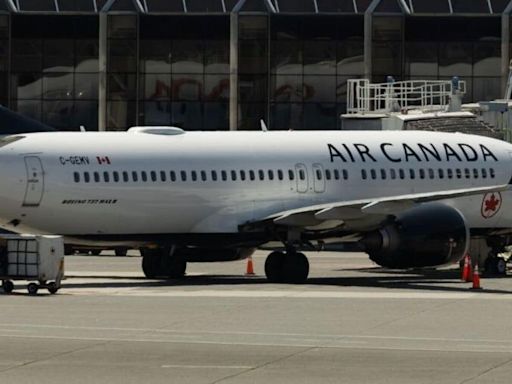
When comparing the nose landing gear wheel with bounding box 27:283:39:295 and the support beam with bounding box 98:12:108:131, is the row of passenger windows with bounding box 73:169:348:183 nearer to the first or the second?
the nose landing gear wheel with bounding box 27:283:39:295

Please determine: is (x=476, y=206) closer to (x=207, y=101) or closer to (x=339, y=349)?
(x=339, y=349)

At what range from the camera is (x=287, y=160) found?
4472 centimetres

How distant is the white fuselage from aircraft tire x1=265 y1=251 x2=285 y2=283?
4.71 ft

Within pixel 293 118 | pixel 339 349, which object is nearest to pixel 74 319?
pixel 339 349

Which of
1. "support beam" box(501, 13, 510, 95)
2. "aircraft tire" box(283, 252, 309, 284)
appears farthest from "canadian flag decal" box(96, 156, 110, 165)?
"support beam" box(501, 13, 510, 95)

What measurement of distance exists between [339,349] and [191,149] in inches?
708

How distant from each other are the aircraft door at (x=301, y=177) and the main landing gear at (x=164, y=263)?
12.0 ft

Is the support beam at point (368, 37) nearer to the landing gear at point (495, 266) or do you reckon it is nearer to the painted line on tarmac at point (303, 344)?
the landing gear at point (495, 266)

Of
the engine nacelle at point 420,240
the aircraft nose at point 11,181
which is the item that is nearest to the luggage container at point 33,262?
the aircraft nose at point 11,181

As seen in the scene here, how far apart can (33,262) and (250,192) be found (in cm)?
802

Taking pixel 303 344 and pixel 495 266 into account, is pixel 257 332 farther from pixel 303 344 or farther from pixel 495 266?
pixel 495 266

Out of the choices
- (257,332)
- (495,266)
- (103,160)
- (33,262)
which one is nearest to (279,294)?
(33,262)

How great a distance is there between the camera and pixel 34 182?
41.4 meters

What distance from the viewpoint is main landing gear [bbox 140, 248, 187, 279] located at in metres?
45.2
